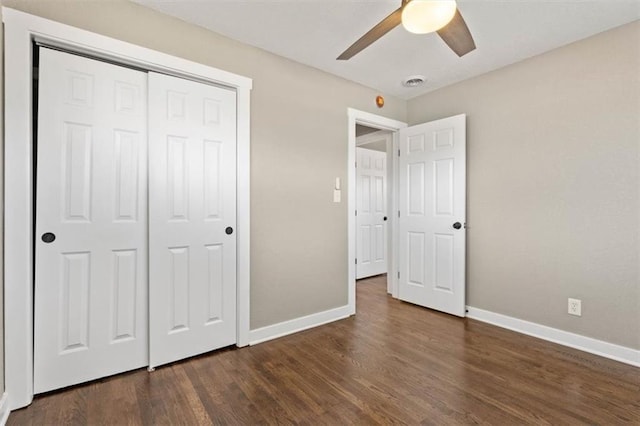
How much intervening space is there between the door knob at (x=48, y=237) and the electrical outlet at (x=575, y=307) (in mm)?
3848

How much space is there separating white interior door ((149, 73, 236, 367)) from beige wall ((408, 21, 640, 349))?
248 centimetres

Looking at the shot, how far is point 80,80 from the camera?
6.46ft

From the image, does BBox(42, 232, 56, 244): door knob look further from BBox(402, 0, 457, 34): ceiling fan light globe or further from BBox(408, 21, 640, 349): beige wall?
BBox(408, 21, 640, 349): beige wall

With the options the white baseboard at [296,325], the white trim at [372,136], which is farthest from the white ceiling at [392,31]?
the white baseboard at [296,325]

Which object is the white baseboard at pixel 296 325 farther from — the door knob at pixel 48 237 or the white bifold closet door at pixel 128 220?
the door knob at pixel 48 237

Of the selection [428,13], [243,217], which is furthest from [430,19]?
[243,217]

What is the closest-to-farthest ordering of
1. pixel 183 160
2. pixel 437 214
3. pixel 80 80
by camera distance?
pixel 80 80, pixel 183 160, pixel 437 214

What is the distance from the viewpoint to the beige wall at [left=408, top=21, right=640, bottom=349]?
7.70ft

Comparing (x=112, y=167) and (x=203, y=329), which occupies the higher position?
(x=112, y=167)

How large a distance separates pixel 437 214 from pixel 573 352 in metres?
1.64

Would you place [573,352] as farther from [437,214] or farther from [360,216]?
[360,216]

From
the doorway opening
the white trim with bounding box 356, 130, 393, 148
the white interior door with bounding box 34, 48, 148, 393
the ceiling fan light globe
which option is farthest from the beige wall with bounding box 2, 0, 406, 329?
the doorway opening

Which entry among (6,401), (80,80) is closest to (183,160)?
(80,80)

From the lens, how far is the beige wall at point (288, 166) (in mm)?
2463
